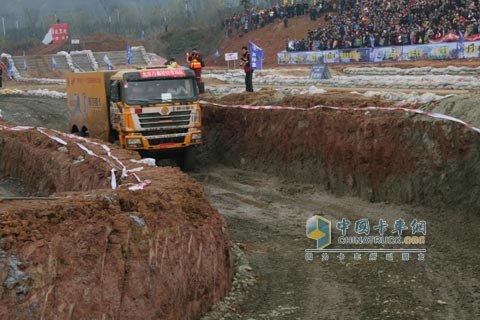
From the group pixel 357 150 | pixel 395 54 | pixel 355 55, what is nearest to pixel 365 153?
pixel 357 150

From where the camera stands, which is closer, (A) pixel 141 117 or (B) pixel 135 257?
(B) pixel 135 257

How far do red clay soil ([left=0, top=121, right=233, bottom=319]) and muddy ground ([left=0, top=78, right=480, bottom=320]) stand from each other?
778 mm

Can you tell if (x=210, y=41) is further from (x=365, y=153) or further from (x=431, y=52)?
(x=365, y=153)

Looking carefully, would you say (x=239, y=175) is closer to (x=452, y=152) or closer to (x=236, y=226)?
(x=236, y=226)

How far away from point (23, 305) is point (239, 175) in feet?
39.0

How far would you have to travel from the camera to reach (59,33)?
8944cm

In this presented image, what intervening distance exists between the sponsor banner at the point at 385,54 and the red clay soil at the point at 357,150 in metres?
19.0

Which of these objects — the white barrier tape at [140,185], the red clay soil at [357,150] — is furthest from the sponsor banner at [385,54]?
the white barrier tape at [140,185]

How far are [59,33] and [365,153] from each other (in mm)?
83771

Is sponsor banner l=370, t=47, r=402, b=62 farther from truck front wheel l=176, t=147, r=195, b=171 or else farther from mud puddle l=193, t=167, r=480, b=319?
mud puddle l=193, t=167, r=480, b=319

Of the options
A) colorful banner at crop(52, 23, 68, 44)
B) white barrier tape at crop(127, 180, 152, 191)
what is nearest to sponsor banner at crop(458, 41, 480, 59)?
white barrier tape at crop(127, 180, 152, 191)

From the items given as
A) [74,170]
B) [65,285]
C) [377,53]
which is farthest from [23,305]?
[377,53]

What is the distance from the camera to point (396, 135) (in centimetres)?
1297

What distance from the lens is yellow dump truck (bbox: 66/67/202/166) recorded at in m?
15.8
